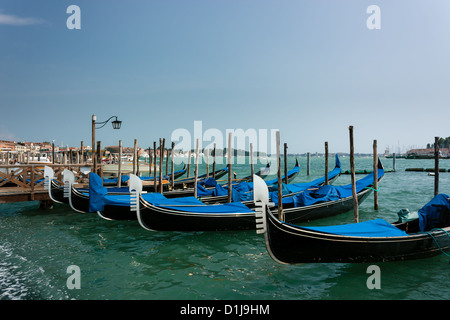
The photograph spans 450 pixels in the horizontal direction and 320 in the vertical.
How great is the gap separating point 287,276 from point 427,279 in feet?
6.02

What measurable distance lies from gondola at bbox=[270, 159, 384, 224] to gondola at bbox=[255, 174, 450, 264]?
257 cm

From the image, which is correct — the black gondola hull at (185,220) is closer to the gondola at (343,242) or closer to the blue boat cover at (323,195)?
the blue boat cover at (323,195)

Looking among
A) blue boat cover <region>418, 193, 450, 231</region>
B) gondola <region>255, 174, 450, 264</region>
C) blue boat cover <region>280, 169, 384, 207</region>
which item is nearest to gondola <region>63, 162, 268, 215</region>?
blue boat cover <region>280, 169, 384, 207</region>

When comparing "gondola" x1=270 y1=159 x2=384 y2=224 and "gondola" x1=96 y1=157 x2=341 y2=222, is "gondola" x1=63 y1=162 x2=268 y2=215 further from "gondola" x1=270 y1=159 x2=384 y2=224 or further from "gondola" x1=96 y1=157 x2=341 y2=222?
"gondola" x1=270 y1=159 x2=384 y2=224

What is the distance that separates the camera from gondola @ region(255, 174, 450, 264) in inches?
154

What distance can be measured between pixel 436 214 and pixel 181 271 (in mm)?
4117

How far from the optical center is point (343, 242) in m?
4.05

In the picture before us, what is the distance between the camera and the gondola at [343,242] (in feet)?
12.8

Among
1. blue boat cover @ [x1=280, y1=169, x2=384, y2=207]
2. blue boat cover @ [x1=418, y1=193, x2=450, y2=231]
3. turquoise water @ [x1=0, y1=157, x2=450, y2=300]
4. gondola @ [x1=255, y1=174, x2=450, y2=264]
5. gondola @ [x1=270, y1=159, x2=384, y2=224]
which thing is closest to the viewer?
turquoise water @ [x1=0, y1=157, x2=450, y2=300]

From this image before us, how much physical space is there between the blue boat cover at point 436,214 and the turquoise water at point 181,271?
1.65 ft

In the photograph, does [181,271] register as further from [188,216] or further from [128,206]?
[128,206]
